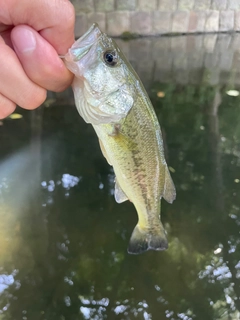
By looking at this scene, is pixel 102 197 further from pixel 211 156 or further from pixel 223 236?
pixel 211 156

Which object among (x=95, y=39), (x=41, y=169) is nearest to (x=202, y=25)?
(x=41, y=169)

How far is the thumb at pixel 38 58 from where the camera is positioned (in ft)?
2.61

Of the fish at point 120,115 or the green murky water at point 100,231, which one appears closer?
the fish at point 120,115

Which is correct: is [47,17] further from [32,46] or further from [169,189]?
[169,189]

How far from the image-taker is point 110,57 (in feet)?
3.05

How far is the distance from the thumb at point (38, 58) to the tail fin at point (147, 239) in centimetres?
62

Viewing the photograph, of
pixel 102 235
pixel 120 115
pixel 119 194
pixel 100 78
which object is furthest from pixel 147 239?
pixel 102 235

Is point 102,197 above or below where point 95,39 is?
below

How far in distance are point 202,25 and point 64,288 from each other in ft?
15.5

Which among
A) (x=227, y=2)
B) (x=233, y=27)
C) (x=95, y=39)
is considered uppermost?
(x=95, y=39)

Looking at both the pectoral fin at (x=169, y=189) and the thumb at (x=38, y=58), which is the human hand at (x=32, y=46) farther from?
the pectoral fin at (x=169, y=189)

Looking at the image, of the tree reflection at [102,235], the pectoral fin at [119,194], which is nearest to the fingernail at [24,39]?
the pectoral fin at [119,194]

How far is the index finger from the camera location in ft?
2.52

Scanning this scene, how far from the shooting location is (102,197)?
214cm
